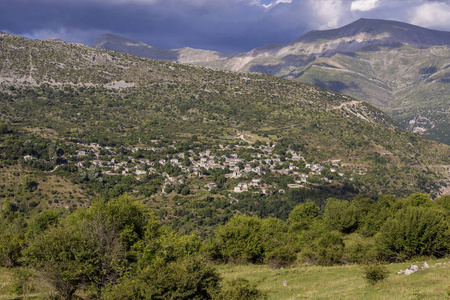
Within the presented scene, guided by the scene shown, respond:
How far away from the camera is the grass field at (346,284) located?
18.2 metres

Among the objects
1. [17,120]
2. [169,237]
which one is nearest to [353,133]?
[169,237]

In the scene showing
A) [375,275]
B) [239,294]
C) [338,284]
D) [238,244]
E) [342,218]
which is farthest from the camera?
[342,218]

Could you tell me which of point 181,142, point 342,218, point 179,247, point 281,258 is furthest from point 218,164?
point 179,247

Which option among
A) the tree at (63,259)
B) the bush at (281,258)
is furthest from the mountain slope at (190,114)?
the tree at (63,259)

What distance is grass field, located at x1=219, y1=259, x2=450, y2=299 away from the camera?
18.2 m

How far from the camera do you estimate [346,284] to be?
75.9 feet

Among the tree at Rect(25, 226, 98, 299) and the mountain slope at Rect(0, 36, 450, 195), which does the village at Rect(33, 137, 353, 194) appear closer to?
the mountain slope at Rect(0, 36, 450, 195)

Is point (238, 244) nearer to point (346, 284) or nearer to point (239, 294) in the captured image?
point (346, 284)

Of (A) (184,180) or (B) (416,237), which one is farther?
(A) (184,180)

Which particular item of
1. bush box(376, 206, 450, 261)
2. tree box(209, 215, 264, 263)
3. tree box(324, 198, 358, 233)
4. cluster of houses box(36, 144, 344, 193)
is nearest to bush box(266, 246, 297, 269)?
tree box(209, 215, 264, 263)

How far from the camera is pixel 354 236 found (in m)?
49.1

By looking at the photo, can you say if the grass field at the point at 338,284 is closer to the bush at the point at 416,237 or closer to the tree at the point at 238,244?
the bush at the point at 416,237

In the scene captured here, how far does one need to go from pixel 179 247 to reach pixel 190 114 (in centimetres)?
13660

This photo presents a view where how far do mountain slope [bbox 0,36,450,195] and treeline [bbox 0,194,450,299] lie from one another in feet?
205
